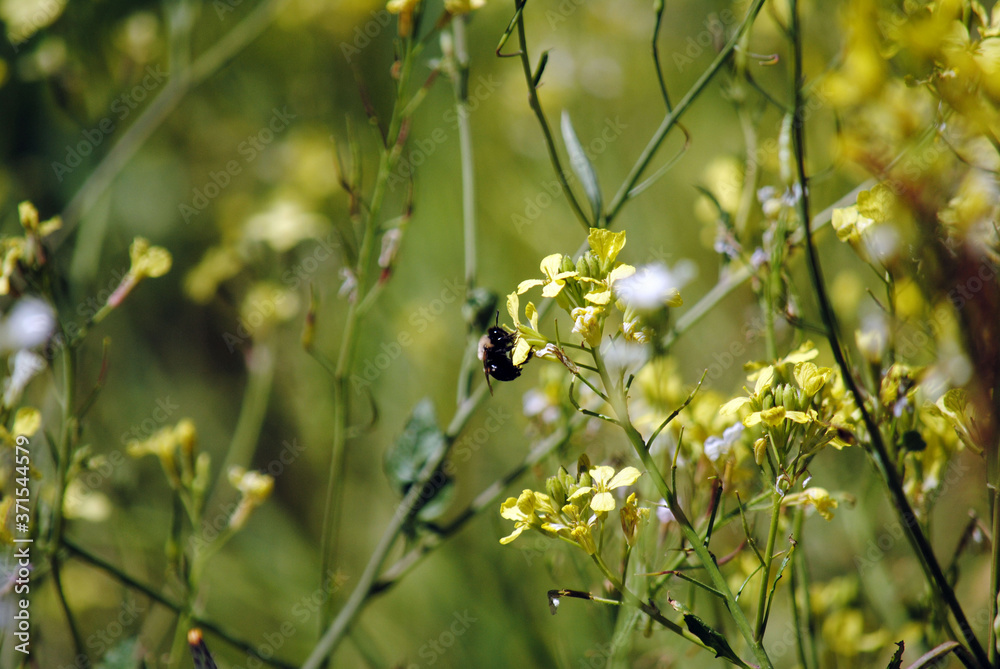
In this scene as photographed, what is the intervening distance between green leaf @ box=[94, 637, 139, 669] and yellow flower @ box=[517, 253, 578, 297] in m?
0.59

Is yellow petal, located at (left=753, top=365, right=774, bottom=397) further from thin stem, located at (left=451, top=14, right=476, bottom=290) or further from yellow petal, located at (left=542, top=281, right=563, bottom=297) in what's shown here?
thin stem, located at (left=451, top=14, right=476, bottom=290)

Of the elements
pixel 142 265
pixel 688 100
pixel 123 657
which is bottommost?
pixel 123 657

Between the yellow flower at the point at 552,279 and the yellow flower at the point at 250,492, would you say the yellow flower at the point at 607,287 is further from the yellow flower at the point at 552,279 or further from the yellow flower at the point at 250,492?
the yellow flower at the point at 250,492

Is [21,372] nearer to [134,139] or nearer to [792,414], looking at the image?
[134,139]

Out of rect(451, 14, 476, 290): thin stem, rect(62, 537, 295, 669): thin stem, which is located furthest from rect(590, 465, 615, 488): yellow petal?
rect(62, 537, 295, 669): thin stem

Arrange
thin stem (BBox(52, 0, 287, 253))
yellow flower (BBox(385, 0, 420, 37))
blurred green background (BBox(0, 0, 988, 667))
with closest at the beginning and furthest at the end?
yellow flower (BBox(385, 0, 420, 37)) < thin stem (BBox(52, 0, 287, 253)) < blurred green background (BBox(0, 0, 988, 667))

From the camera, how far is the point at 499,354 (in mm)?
629

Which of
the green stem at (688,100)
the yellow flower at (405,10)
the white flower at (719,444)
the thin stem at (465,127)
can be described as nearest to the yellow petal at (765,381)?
the white flower at (719,444)

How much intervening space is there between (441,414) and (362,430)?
906 mm

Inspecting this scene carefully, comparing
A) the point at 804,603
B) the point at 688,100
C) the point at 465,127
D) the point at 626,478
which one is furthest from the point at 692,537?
the point at 465,127

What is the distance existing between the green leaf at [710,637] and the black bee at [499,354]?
0.82ft

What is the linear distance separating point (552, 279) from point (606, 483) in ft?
0.56

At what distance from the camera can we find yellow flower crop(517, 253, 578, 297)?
0.50m

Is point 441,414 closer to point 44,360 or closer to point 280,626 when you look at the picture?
point 280,626
